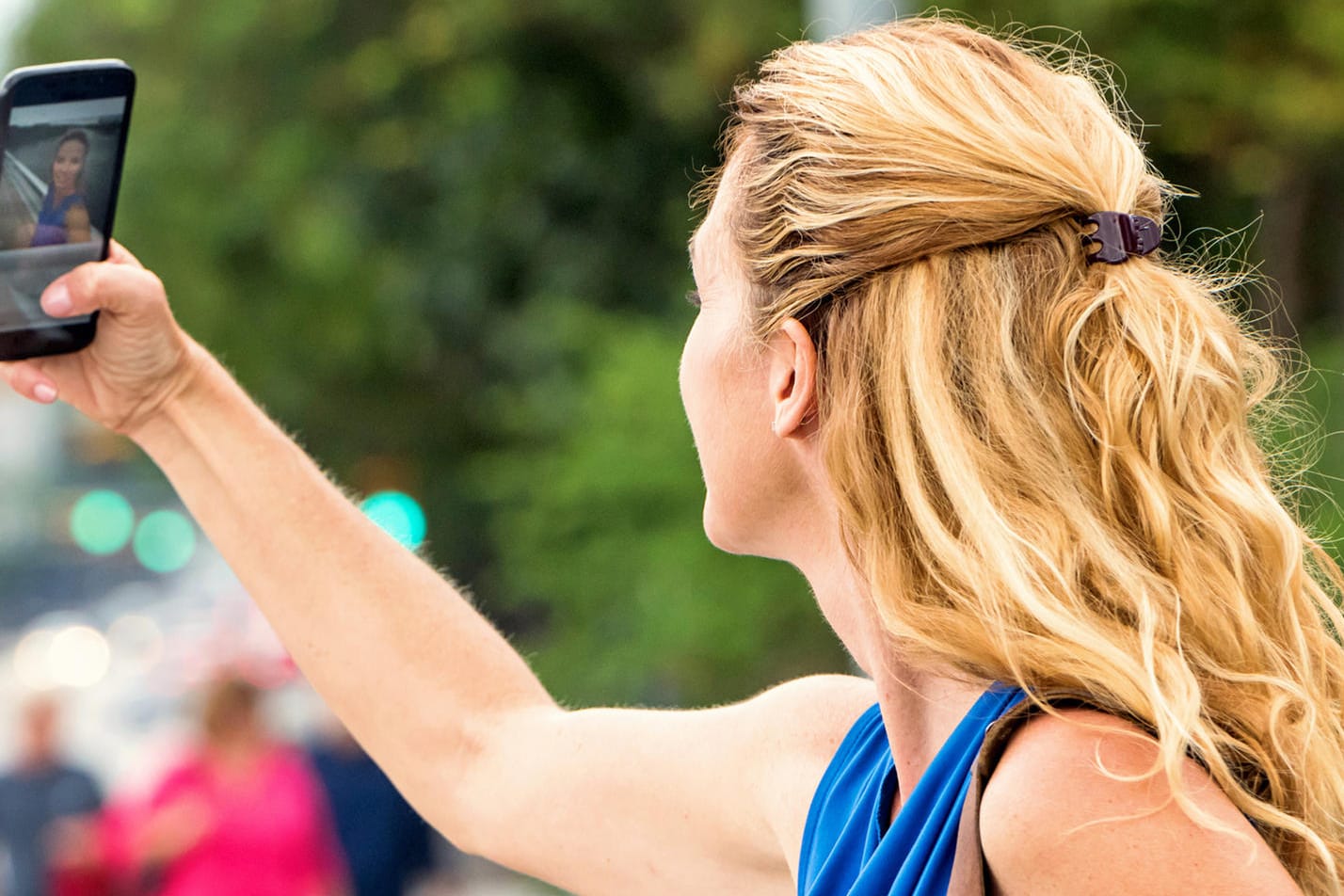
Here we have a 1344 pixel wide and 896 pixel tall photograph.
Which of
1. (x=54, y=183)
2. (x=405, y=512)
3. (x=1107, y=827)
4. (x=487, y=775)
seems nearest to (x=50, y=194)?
(x=54, y=183)

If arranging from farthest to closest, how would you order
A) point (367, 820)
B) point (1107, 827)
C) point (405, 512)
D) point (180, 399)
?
point (405, 512), point (367, 820), point (180, 399), point (1107, 827)

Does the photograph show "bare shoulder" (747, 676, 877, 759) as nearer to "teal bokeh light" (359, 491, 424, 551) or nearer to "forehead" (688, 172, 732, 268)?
"forehead" (688, 172, 732, 268)

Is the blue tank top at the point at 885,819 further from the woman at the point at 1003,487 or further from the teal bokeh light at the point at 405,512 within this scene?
the teal bokeh light at the point at 405,512

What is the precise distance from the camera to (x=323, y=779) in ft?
21.2

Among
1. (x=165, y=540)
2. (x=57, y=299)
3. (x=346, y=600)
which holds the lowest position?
(x=165, y=540)

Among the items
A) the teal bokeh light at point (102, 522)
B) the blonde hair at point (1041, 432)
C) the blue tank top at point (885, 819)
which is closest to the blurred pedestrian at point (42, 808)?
the blue tank top at point (885, 819)

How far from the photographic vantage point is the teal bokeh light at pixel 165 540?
39.4m

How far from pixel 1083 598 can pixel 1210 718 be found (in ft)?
0.47

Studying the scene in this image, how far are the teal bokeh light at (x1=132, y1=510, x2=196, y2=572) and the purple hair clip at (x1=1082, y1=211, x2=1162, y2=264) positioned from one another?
130 ft

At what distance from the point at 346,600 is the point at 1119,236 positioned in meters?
1.03

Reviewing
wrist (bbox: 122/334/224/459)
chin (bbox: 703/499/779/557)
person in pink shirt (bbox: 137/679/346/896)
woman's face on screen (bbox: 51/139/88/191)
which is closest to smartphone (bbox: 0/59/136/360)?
woman's face on screen (bbox: 51/139/88/191)

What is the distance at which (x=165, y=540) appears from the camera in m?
40.2

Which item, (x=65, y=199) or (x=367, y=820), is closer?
(x=65, y=199)

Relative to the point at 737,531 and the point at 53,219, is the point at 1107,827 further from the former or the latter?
the point at 53,219
